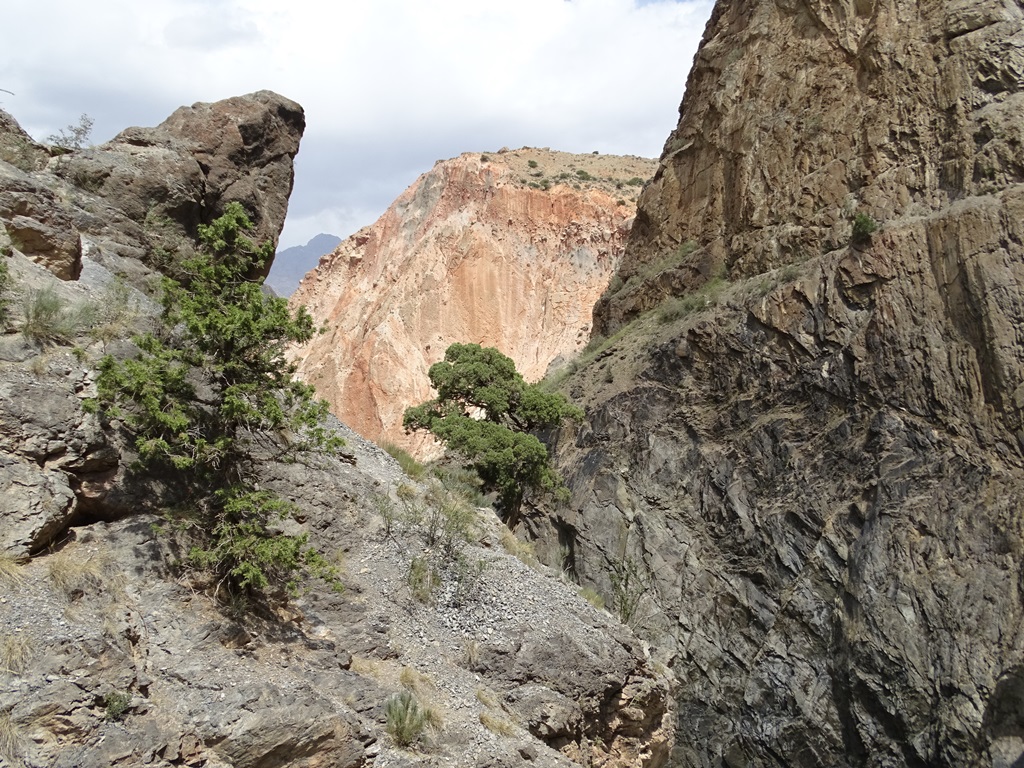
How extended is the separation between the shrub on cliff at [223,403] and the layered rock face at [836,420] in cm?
1132

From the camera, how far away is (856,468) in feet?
58.3

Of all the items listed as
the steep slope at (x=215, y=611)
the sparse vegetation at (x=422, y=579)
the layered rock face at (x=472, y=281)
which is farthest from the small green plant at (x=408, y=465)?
the layered rock face at (x=472, y=281)

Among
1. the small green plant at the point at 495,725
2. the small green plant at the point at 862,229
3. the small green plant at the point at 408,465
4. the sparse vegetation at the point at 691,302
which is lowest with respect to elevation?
the small green plant at the point at 495,725

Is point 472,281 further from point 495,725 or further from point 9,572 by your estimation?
point 9,572

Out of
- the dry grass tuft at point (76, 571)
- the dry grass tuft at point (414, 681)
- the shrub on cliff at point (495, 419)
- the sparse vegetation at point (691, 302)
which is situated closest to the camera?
the dry grass tuft at point (76, 571)

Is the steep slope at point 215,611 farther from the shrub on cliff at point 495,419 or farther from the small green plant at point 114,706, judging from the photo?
the shrub on cliff at point 495,419

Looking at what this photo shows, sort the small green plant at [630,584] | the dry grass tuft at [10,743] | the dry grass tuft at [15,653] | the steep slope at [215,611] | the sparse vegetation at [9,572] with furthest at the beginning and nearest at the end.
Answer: the small green plant at [630,584]
the sparse vegetation at [9,572]
the steep slope at [215,611]
the dry grass tuft at [15,653]
the dry grass tuft at [10,743]

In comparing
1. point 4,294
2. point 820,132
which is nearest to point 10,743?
point 4,294

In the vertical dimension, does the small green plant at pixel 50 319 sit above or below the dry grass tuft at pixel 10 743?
above

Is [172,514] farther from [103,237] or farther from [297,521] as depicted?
[103,237]

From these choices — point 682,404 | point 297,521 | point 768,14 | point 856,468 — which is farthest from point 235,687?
point 768,14

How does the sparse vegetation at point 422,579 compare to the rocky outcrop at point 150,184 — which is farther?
the rocky outcrop at point 150,184

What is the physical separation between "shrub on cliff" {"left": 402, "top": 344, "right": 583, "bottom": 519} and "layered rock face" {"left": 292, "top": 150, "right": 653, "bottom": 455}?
21.3 meters

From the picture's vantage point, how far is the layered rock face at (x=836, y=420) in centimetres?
1523
